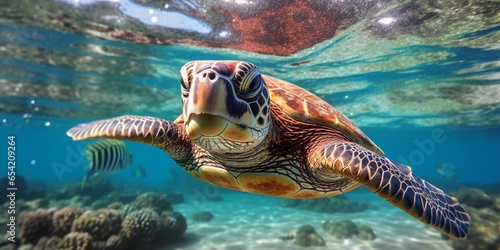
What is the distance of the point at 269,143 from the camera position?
3033 millimetres

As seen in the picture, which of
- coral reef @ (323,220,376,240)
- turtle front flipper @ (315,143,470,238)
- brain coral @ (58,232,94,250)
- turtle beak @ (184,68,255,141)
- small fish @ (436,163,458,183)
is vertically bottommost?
brain coral @ (58,232,94,250)

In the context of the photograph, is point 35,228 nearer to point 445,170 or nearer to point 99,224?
point 99,224

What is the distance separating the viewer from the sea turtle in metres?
2.03

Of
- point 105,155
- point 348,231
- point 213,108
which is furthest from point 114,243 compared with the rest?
point 348,231

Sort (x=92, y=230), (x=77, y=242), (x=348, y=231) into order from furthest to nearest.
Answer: (x=348, y=231) < (x=92, y=230) < (x=77, y=242)

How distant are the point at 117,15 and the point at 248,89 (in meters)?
8.26

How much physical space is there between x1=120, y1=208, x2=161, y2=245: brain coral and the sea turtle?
349 centimetres

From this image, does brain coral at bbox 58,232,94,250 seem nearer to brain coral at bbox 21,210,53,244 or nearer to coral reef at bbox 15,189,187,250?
coral reef at bbox 15,189,187,250

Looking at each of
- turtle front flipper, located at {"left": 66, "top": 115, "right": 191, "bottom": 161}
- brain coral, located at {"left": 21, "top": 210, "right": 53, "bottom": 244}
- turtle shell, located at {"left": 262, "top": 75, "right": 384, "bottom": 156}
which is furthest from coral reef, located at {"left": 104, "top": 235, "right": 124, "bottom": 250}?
turtle shell, located at {"left": 262, "top": 75, "right": 384, "bottom": 156}

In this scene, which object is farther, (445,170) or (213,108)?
(445,170)

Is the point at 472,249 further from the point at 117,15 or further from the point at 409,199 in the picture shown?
the point at 117,15

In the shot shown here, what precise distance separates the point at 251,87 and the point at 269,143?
0.98m

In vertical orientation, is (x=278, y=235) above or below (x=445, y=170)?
below

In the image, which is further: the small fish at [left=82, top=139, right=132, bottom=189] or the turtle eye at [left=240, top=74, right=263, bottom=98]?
the small fish at [left=82, top=139, right=132, bottom=189]
